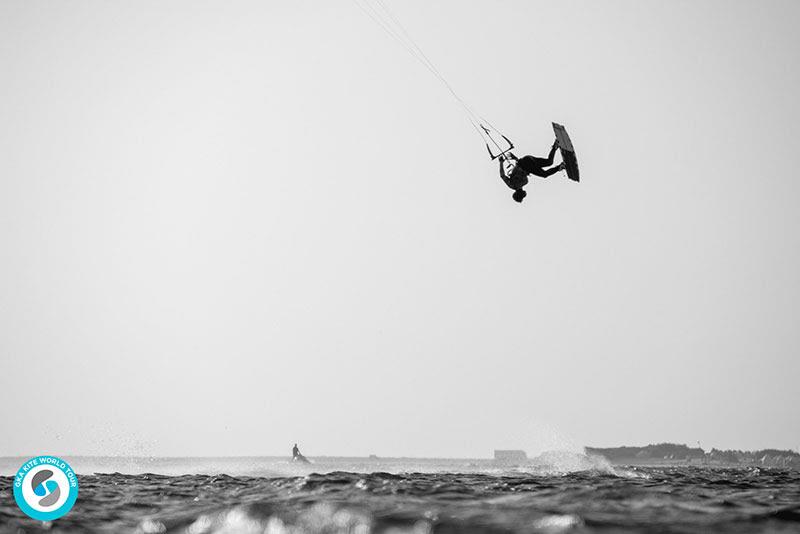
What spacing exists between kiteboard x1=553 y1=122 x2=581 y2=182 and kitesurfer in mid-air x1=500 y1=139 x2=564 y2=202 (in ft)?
0.68

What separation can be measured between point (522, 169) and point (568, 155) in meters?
1.43

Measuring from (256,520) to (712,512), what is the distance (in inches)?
289

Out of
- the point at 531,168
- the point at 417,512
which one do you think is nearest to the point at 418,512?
the point at 417,512

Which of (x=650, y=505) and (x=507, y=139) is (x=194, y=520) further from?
(x=507, y=139)

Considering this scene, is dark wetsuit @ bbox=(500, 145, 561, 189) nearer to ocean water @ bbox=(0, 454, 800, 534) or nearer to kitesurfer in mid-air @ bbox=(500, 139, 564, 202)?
kitesurfer in mid-air @ bbox=(500, 139, 564, 202)

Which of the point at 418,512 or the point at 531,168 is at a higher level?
the point at 531,168

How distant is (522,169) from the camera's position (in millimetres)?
19516

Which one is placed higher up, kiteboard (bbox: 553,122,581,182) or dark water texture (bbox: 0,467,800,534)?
kiteboard (bbox: 553,122,581,182)

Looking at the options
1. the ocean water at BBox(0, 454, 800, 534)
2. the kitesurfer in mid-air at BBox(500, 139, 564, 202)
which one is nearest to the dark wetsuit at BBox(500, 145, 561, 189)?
the kitesurfer in mid-air at BBox(500, 139, 564, 202)

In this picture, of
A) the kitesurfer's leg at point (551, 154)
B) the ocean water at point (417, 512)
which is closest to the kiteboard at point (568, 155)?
the kitesurfer's leg at point (551, 154)

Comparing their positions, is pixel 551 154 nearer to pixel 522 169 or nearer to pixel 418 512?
pixel 522 169

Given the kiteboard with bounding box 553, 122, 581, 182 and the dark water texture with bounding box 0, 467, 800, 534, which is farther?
the kiteboard with bounding box 553, 122, 581, 182

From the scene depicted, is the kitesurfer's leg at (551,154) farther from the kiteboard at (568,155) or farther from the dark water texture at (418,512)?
the dark water texture at (418,512)

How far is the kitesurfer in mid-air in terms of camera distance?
63.0ft
